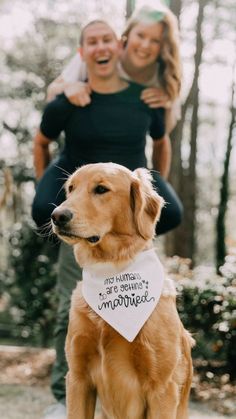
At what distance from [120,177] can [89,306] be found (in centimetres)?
70

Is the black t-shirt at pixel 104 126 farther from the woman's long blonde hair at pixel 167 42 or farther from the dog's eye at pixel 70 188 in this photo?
the dog's eye at pixel 70 188

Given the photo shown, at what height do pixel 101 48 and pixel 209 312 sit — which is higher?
pixel 101 48

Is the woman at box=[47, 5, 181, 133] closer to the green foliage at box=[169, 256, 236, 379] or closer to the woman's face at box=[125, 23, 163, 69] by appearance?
the woman's face at box=[125, 23, 163, 69]

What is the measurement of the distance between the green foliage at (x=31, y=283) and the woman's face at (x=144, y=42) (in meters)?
3.94

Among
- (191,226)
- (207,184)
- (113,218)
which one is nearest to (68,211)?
(113,218)

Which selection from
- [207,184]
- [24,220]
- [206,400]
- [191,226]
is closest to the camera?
[206,400]

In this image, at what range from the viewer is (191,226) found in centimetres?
1193

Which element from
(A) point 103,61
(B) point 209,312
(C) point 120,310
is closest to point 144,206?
(C) point 120,310

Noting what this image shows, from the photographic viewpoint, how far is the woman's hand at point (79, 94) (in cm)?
410

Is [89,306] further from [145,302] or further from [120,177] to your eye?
[120,177]

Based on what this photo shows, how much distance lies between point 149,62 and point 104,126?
601 mm

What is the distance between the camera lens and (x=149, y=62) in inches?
167

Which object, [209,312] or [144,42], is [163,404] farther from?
[209,312]

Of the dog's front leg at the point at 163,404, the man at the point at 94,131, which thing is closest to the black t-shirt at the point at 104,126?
the man at the point at 94,131
